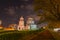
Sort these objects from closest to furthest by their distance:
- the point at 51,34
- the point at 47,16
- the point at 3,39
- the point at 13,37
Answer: the point at 51,34 → the point at 3,39 → the point at 13,37 → the point at 47,16

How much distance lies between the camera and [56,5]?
17.7 m

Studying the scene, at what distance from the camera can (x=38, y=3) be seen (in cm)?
2036

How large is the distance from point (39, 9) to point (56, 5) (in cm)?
353

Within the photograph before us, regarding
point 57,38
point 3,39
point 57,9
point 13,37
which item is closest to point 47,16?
point 57,9

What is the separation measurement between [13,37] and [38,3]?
6.81 meters

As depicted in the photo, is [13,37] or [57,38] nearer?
[57,38]

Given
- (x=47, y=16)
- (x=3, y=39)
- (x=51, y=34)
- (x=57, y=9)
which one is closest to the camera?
(x=51, y=34)

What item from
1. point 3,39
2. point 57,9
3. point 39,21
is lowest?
point 3,39

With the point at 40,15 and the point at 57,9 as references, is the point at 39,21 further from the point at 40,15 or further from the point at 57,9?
the point at 57,9

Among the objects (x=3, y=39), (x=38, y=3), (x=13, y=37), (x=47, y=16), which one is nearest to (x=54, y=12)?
(x=47, y=16)

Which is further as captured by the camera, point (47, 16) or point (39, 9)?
point (39, 9)

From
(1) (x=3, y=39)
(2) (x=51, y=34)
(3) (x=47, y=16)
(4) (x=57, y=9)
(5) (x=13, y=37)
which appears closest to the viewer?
(2) (x=51, y=34)

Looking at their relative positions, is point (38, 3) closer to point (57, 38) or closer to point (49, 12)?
point (49, 12)

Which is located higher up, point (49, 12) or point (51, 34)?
point (49, 12)
